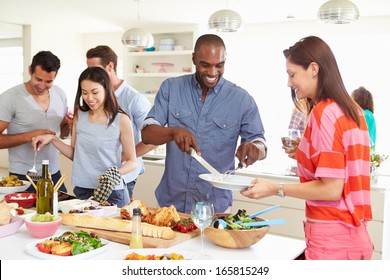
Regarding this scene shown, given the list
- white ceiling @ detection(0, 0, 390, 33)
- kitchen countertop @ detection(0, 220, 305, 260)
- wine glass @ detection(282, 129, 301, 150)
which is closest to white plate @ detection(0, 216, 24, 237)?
kitchen countertop @ detection(0, 220, 305, 260)

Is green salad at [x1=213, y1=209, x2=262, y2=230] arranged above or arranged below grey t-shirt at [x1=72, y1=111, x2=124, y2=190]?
below

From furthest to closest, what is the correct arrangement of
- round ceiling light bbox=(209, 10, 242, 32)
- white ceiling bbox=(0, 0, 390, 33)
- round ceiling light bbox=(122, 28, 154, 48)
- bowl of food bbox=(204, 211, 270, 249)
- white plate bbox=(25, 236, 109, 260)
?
white ceiling bbox=(0, 0, 390, 33) < round ceiling light bbox=(122, 28, 154, 48) < round ceiling light bbox=(209, 10, 242, 32) < bowl of food bbox=(204, 211, 270, 249) < white plate bbox=(25, 236, 109, 260)

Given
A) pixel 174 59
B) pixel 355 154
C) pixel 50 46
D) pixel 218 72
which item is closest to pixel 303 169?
pixel 355 154

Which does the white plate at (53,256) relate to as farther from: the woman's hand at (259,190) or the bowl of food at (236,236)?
the woman's hand at (259,190)

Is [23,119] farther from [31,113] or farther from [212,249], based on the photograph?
[212,249]

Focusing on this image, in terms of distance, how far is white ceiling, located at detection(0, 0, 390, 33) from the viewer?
18.2 ft

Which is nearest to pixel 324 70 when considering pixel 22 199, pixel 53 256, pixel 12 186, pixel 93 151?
pixel 53 256

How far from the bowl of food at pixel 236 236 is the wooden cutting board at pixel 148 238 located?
0.43 feet

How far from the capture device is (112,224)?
1.91 metres

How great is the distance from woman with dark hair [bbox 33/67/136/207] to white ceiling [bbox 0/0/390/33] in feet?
10.4

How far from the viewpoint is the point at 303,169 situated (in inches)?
68.7

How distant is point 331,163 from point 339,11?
2.31m

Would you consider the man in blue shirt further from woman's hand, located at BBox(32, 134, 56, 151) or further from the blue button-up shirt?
woman's hand, located at BBox(32, 134, 56, 151)

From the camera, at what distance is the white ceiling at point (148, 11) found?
5.56m
